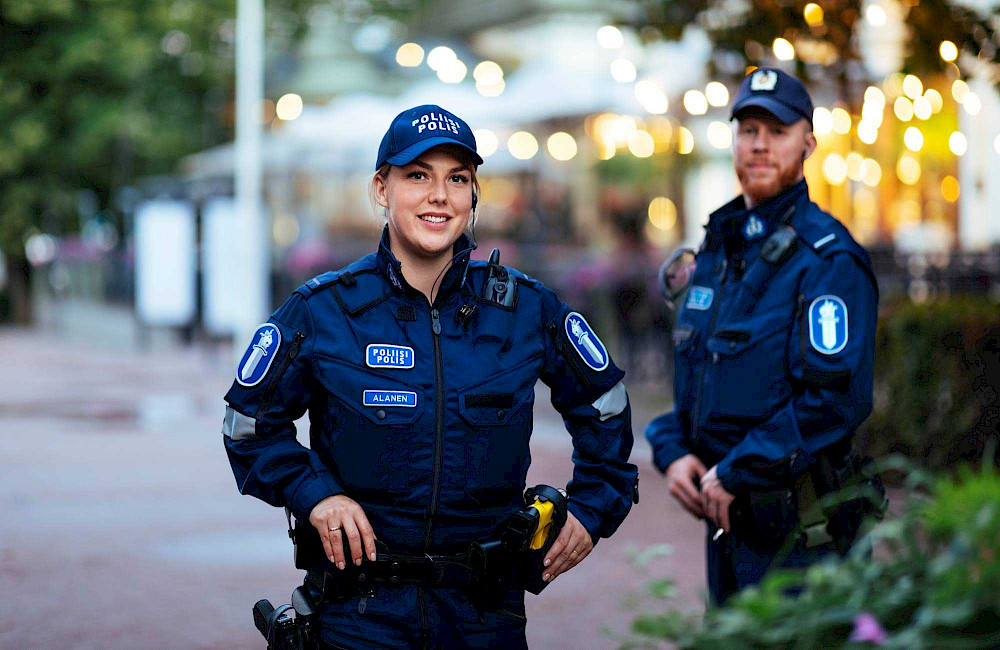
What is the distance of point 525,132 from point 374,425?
54.5 ft

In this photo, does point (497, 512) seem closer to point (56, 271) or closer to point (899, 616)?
point (899, 616)

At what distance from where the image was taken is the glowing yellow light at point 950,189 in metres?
20.3

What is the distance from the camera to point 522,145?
787 inches

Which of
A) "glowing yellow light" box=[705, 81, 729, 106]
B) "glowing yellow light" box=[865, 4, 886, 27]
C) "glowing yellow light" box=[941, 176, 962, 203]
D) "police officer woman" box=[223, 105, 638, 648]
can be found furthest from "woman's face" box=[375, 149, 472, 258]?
"glowing yellow light" box=[941, 176, 962, 203]

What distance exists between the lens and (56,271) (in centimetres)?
3609

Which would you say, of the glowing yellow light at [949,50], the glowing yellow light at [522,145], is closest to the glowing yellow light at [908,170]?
the glowing yellow light at [522,145]

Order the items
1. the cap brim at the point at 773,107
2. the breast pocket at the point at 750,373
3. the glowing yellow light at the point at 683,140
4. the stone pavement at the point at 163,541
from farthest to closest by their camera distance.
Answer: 1. the glowing yellow light at the point at 683,140
2. the stone pavement at the point at 163,541
3. the cap brim at the point at 773,107
4. the breast pocket at the point at 750,373

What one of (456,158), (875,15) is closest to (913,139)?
(875,15)

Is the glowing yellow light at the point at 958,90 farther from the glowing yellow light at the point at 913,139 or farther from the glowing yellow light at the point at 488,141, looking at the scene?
Answer: the glowing yellow light at the point at 488,141

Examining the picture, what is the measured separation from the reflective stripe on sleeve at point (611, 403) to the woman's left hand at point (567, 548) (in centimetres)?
25

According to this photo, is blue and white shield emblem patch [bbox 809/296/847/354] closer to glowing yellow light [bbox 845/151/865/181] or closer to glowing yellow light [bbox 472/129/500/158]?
glowing yellow light [bbox 845/151/865/181]

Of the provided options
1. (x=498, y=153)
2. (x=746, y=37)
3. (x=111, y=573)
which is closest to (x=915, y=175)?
(x=498, y=153)

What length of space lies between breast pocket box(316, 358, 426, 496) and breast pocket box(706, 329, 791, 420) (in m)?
1.06

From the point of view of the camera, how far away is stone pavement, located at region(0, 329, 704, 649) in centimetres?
619
